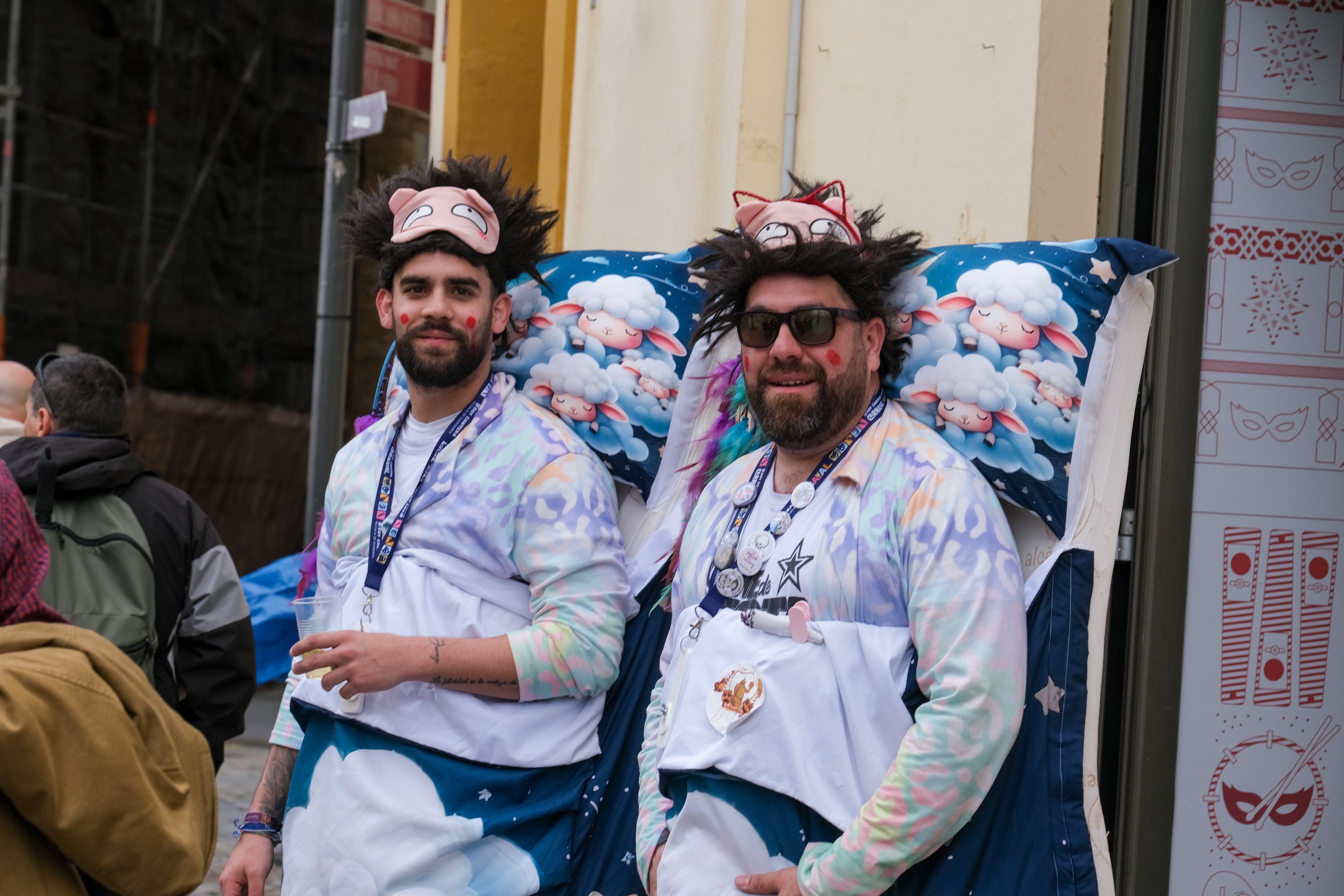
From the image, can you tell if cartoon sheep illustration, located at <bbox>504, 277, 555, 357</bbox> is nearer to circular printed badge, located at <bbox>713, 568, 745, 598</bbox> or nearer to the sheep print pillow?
circular printed badge, located at <bbox>713, 568, 745, 598</bbox>

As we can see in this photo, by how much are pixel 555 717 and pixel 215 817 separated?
0.65 metres

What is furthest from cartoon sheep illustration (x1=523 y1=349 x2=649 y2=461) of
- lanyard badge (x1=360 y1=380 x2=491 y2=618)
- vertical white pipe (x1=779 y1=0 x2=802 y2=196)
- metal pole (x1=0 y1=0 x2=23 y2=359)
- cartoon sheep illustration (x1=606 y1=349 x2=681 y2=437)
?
metal pole (x1=0 y1=0 x2=23 y2=359)

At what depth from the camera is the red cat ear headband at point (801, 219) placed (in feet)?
8.41

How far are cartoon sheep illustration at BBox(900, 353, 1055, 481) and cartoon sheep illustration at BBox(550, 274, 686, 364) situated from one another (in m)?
0.64

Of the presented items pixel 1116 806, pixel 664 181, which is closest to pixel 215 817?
pixel 1116 806

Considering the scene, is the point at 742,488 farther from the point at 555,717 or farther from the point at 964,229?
the point at 964,229

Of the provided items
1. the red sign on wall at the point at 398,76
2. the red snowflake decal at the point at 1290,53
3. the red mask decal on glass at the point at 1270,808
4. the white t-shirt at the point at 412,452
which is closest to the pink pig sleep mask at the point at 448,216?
the white t-shirt at the point at 412,452

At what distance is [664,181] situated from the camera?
548 centimetres

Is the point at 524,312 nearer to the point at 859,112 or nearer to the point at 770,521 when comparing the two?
the point at 770,521

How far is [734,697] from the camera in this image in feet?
7.67

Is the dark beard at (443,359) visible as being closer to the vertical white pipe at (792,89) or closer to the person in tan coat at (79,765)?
the person in tan coat at (79,765)

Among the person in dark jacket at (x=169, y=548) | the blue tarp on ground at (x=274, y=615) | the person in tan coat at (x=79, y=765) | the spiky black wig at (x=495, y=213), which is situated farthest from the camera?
the blue tarp on ground at (x=274, y=615)

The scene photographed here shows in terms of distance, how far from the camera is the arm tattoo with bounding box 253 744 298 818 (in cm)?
298

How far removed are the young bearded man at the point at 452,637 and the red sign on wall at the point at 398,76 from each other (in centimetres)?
382
